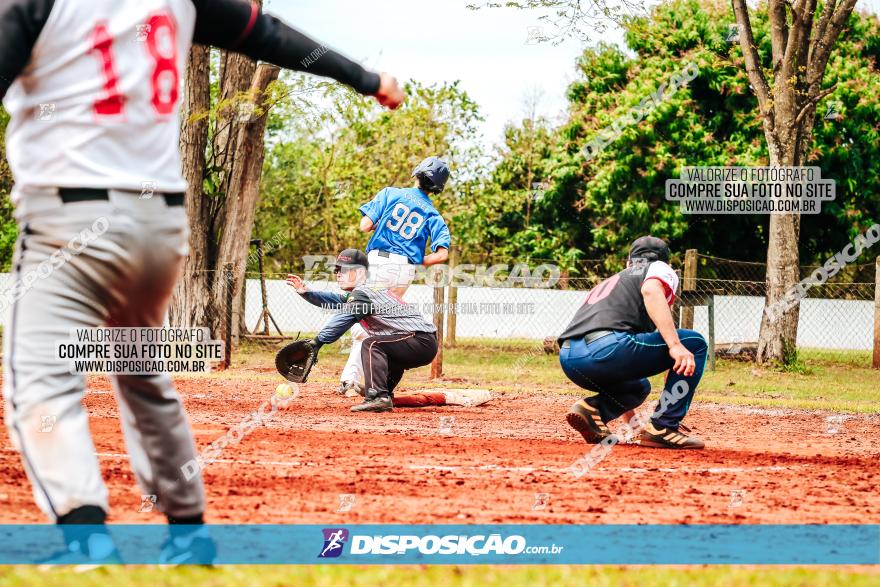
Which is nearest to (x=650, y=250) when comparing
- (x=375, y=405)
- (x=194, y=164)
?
(x=375, y=405)

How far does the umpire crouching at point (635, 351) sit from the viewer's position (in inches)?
268

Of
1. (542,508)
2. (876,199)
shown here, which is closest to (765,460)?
(542,508)

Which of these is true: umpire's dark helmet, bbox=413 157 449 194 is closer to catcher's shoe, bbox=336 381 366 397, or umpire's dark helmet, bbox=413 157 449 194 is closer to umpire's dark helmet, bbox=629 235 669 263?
catcher's shoe, bbox=336 381 366 397

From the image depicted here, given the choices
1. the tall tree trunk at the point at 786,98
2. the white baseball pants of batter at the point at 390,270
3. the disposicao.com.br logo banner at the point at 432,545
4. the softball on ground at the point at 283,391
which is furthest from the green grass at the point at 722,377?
the disposicao.com.br logo banner at the point at 432,545

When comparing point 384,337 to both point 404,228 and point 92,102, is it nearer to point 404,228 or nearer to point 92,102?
point 404,228

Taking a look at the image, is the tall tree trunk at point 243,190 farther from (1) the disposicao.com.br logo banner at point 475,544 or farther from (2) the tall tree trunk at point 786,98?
(1) the disposicao.com.br logo banner at point 475,544

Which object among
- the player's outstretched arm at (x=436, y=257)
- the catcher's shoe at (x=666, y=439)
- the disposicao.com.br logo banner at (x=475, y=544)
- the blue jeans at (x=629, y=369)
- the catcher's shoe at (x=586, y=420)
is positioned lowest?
the catcher's shoe at (x=666, y=439)

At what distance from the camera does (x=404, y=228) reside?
10.4m

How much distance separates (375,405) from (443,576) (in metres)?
6.14

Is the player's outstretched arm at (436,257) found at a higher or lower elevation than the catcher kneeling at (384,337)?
higher

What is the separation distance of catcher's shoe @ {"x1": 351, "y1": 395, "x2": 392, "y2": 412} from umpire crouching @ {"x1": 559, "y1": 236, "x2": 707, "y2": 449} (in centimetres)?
253

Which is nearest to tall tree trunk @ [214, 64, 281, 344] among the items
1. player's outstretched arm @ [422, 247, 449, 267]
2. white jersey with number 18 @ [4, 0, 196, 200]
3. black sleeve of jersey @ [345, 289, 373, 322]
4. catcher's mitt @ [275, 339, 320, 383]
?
catcher's mitt @ [275, 339, 320, 383]

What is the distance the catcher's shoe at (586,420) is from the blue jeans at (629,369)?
66mm

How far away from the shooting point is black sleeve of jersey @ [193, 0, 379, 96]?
11.4ft
